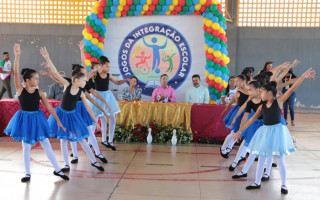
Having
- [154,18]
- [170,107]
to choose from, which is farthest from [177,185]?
[154,18]

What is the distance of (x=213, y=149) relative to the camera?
257 inches

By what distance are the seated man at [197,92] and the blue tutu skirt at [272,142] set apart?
11.9 feet

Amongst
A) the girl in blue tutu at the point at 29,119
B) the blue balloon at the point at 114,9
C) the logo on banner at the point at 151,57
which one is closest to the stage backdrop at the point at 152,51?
the logo on banner at the point at 151,57

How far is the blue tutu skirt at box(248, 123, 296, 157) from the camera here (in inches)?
155

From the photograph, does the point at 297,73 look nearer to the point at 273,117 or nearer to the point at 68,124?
the point at 273,117

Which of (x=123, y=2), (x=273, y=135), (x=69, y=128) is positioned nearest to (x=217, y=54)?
(x=123, y=2)

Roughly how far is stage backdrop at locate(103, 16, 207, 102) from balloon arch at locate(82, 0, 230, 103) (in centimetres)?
26

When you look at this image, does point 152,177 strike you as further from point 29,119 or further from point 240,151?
point 29,119

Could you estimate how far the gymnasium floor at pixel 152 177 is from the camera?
3.94 m

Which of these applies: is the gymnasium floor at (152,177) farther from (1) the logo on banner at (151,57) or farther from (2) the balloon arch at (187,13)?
(1) the logo on banner at (151,57)

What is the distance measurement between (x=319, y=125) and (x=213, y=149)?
15.3 feet

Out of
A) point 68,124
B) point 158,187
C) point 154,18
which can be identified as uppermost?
point 154,18

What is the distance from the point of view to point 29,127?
420cm

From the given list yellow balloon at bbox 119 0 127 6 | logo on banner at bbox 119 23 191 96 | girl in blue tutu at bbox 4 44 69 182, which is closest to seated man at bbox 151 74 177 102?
logo on banner at bbox 119 23 191 96
